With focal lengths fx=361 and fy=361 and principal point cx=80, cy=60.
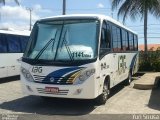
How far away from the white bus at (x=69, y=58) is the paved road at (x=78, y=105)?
0.47 meters

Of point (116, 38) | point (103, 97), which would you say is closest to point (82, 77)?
point (103, 97)

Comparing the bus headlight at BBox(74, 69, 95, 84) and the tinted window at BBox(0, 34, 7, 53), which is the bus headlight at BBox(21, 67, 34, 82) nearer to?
the bus headlight at BBox(74, 69, 95, 84)

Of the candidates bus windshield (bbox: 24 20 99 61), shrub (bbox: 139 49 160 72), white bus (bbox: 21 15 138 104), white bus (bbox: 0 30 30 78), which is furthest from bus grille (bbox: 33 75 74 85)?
shrub (bbox: 139 49 160 72)

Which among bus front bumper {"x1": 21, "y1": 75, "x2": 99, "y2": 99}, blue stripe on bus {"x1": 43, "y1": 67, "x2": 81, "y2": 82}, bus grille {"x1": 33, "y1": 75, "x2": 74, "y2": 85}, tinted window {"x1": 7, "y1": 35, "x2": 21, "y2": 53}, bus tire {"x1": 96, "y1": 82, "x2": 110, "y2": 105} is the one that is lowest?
bus tire {"x1": 96, "y1": 82, "x2": 110, "y2": 105}

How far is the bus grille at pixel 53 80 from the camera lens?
32.5 feet

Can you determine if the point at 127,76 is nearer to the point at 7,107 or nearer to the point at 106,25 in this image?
the point at 106,25

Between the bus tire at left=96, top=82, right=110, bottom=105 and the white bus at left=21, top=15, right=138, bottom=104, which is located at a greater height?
the white bus at left=21, top=15, right=138, bottom=104

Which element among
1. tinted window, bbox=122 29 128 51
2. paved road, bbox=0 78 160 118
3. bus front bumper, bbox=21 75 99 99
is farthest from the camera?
tinted window, bbox=122 29 128 51

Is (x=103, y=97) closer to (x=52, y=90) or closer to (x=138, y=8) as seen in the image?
(x=52, y=90)

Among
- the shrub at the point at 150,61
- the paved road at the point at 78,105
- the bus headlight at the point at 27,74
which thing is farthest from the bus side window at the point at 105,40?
the shrub at the point at 150,61

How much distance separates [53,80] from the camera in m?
10.0

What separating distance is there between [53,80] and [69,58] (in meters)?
0.76

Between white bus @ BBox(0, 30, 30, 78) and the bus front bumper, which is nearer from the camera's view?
the bus front bumper

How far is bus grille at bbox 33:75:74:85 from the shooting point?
9.91 m
